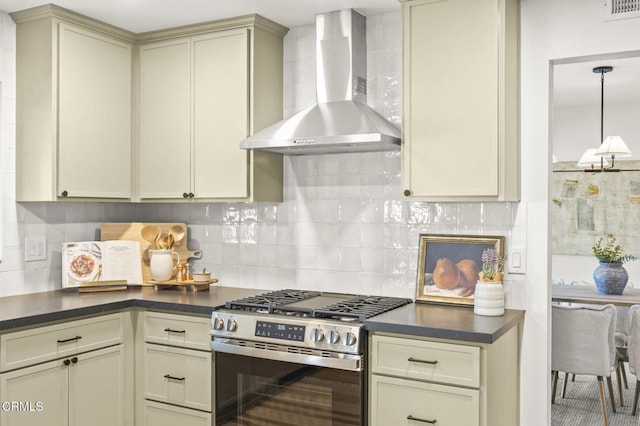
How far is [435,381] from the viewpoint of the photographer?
2461mm

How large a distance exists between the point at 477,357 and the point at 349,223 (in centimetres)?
121

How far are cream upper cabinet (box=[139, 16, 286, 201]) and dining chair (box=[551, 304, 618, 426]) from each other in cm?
208

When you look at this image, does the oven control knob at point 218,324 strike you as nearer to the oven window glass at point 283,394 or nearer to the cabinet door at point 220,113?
the oven window glass at point 283,394

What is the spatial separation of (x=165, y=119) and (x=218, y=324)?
1332mm

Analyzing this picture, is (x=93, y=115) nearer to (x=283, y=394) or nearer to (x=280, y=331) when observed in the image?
(x=280, y=331)

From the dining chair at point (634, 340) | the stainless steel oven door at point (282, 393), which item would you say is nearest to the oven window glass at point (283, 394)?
the stainless steel oven door at point (282, 393)

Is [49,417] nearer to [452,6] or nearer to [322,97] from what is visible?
[322,97]

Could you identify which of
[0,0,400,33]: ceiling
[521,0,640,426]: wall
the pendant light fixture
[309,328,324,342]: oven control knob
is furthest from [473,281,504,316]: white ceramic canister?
the pendant light fixture

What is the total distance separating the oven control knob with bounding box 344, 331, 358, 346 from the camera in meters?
2.57

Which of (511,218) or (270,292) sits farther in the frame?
(270,292)

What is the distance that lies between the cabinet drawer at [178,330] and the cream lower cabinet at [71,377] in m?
0.14

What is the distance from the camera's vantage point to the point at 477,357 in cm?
238

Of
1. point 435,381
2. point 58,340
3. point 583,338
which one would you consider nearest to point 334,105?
point 435,381

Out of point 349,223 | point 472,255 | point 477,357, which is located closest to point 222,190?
point 349,223
